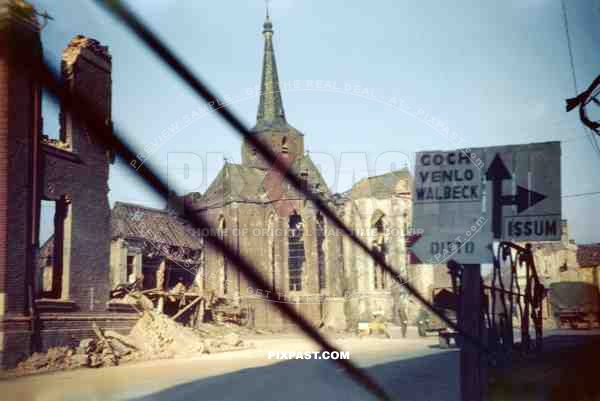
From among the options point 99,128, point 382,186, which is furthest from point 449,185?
point 382,186

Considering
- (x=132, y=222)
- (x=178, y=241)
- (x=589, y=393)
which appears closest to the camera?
(x=589, y=393)

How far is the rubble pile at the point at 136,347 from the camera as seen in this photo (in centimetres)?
1116

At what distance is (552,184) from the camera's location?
4938mm

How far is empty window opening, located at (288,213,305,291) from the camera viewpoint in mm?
32906

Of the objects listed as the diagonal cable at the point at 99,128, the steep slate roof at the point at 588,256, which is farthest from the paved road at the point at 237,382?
the steep slate roof at the point at 588,256

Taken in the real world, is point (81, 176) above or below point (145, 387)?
above

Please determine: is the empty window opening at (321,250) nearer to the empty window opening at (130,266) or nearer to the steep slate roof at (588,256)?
the empty window opening at (130,266)

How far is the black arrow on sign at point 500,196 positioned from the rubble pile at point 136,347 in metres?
9.26

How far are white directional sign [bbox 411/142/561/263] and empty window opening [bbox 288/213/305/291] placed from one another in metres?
27.9

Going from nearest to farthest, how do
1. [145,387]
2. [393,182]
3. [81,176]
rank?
[145,387] → [81,176] → [393,182]

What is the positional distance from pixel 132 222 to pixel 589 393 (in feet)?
51.8

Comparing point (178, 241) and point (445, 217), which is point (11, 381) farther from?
point (178, 241)

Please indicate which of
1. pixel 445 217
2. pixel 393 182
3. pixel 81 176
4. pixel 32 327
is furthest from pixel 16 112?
pixel 393 182

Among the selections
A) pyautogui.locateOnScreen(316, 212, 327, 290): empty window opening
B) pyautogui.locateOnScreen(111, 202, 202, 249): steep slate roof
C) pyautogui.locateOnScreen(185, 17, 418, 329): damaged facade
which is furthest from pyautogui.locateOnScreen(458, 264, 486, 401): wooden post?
pyautogui.locateOnScreen(316, 212, 327, 290): empty window opening
